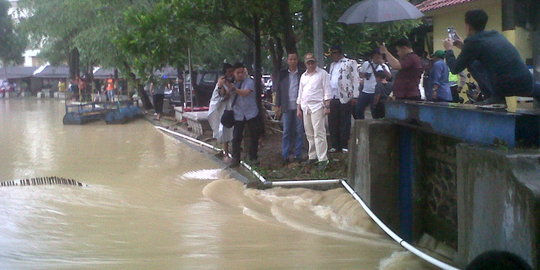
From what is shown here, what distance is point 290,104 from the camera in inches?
434

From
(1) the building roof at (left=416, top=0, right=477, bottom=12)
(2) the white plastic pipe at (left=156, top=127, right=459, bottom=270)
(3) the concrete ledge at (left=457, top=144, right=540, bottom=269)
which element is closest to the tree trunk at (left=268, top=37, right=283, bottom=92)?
(2) the white plastic pipe at (left=156, top=127, right=459, bottom=270)

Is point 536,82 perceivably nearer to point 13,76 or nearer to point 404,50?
point 404,50

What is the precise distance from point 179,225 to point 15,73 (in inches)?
3398

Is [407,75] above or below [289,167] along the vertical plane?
above

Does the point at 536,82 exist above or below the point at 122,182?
above

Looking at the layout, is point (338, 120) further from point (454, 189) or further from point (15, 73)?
point (15, 73)

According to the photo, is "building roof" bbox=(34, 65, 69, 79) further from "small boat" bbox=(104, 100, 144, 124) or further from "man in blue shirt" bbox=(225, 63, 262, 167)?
"man in blue shirt" bbox=(225, 63, 262, 167)

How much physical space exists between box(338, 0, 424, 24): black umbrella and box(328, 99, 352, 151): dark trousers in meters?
1.52

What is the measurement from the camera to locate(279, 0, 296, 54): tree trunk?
1187cm

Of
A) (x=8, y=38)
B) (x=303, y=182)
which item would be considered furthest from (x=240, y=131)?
(x=8, y=38)

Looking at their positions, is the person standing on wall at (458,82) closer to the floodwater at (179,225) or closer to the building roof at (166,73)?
the floodwater at (179,225)

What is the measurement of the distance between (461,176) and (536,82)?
3.39 feet

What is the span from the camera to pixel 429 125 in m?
6.56

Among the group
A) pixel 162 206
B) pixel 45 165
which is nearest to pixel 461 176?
pixel 162 206
